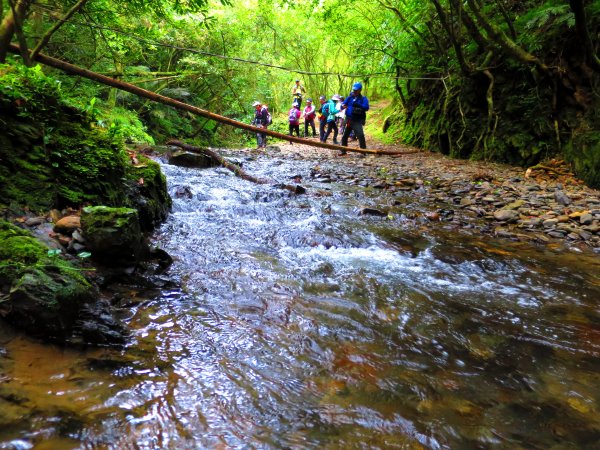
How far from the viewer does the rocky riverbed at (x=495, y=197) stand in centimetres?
564

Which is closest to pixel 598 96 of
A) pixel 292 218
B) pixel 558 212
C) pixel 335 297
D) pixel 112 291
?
pixel 558 212

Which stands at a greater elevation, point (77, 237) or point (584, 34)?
point (584, 34)

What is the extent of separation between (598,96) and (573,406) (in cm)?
835

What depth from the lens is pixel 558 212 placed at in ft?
20.0

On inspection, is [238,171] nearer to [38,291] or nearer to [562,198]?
[562,198]

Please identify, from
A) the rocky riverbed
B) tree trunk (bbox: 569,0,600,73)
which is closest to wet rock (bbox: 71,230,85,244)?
the rocky riverbed

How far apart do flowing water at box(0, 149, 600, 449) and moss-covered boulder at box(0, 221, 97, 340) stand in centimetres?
12

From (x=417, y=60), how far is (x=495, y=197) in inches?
367

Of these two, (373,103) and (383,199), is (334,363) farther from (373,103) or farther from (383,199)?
(373,103)

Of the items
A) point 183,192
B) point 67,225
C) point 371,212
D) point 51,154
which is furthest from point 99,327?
point 371,212

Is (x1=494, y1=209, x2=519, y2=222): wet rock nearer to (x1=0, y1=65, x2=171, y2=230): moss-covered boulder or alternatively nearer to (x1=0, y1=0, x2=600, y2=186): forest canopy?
(x1=0, y1=0, x2=600, y2=186): forest canopy

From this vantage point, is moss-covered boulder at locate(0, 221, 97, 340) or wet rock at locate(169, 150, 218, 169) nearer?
moss-covered boulder at locate(0, 221, 97, 340)

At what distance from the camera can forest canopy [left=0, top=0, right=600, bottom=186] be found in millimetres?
6398

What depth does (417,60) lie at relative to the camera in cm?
1420
